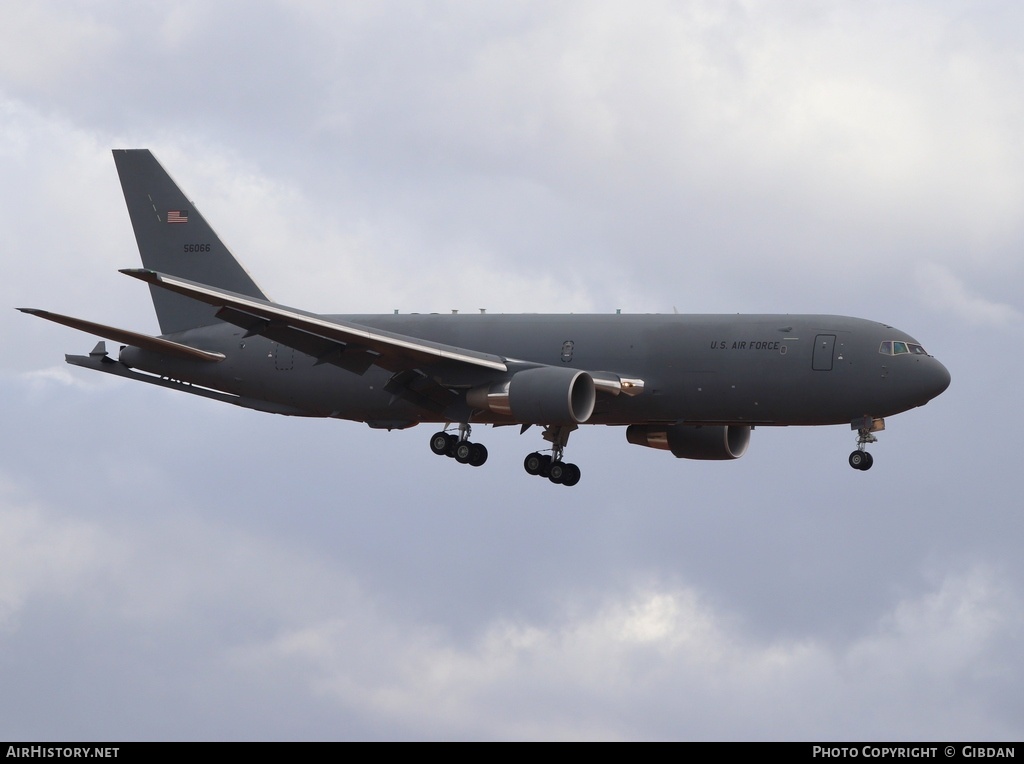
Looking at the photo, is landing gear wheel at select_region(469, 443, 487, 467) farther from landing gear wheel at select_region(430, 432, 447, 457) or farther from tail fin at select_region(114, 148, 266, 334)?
tail fin at select_region(114, 148, 266, 334)

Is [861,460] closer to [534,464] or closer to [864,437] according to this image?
[864,437]

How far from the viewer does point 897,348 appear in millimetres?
59469

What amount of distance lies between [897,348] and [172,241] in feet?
94.5

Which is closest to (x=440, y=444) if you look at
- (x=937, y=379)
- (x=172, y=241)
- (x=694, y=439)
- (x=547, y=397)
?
(x=547, y=397)

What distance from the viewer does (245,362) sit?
6694 centimetres

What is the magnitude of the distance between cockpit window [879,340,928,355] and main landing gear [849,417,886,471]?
2.37 meters

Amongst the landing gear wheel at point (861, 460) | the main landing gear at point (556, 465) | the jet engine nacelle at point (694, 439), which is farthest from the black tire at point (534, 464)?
the landing gear wheel at point (861, 460)

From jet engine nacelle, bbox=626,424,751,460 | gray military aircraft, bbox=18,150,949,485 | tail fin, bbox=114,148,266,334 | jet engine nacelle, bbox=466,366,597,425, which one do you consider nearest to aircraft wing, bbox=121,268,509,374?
gray military aircraft, bbox=18,150,949,485

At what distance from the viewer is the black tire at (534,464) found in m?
65.3

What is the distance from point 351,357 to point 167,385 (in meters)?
10.7

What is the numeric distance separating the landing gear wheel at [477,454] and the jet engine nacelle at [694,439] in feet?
24.9
